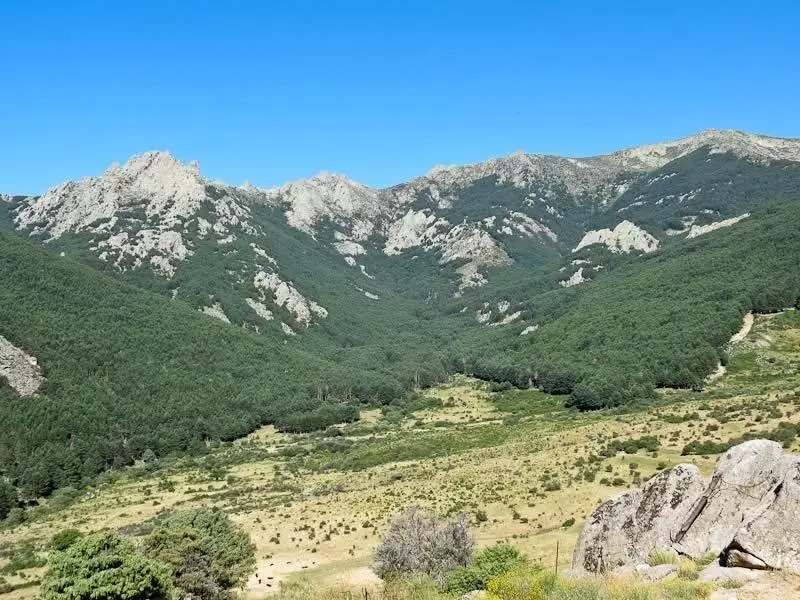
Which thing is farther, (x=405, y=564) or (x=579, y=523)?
(x=579, y=523)

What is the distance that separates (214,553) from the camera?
34.1 m

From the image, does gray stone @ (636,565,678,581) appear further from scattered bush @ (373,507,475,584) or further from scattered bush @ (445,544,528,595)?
scattered bush @ (373,507,475,584)

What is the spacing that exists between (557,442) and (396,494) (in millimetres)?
25833

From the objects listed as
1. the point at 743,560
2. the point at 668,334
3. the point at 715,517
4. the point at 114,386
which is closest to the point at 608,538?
the point at 715,517

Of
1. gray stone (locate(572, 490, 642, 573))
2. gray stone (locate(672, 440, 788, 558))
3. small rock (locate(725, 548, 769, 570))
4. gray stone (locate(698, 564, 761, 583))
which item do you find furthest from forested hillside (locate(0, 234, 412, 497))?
→ small rock (locate(725, 548, 769, 570))

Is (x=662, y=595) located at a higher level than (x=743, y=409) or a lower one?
higher

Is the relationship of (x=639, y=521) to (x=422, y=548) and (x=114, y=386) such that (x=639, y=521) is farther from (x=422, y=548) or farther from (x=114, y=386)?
(x=114, y=386)

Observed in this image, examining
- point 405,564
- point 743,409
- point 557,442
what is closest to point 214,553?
point 405,564

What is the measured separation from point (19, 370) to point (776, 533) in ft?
515

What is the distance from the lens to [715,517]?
1977cm

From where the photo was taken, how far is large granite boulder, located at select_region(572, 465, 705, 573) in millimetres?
20984

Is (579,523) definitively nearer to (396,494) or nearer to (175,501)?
(396,494)

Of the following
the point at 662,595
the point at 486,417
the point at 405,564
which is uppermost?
the point at 662,595

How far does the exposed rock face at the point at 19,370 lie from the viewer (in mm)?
136250
